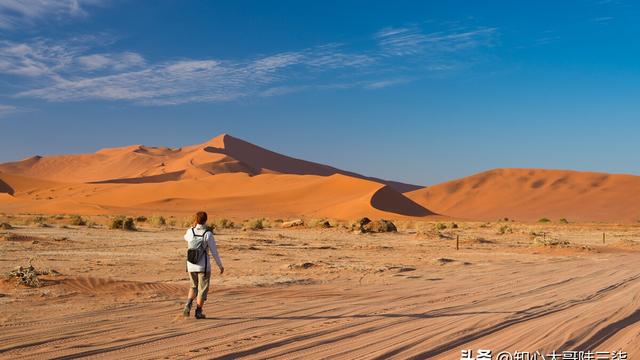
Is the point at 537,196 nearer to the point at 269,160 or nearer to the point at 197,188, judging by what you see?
the point at 197,188

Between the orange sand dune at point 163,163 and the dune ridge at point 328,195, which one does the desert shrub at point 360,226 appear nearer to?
the dune ridge at point 328,195

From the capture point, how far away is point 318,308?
1107 centimetres

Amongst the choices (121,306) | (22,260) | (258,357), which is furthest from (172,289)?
(22,260)

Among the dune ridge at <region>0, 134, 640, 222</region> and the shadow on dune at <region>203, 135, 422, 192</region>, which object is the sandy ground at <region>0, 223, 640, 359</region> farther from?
the shadow on dune at <region>203, 135, 422, 192</region>

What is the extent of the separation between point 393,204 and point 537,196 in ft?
125

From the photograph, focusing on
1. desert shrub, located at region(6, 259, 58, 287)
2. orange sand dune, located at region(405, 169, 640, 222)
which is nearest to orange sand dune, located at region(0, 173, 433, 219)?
orange sand dune, located at region(405, 169, 640, 222)

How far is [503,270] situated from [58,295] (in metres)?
12.3

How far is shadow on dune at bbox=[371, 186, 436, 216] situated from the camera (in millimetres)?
68938

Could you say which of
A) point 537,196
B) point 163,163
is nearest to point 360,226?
point 537,196

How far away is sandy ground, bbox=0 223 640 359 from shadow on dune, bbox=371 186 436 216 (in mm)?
47225

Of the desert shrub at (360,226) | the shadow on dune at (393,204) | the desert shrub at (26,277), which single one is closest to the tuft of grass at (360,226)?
the desert shrub at (360,226)

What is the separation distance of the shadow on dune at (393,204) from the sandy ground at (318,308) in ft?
155

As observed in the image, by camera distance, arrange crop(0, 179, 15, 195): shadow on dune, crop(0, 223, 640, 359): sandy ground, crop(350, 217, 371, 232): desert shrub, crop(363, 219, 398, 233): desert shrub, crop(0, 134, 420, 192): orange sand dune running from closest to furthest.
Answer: crop(0, 223, 640, 359): sandy ground → crop(350, 217, 371, 232): desert shrub → crop(363, 219, 398, 233): desert shrub → crop(0, 179, 15, 195): shadow on dune → crop(0, 134, 420, 192): orange sand dune

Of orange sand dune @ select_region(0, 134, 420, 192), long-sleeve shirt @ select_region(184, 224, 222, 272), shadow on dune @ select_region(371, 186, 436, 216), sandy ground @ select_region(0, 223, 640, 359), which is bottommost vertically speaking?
sandy ground @ select_region(0, 223, 640, 359)
